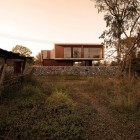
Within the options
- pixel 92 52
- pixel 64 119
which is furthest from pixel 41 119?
pixel 92 52

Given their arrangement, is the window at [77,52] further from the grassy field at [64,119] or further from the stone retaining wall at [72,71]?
the grassy field at [64,119]

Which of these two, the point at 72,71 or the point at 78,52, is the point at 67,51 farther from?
the point at 72,71

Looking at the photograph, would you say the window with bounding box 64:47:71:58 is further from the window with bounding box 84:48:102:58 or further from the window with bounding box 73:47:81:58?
the window with bounding box 84:48:102:58

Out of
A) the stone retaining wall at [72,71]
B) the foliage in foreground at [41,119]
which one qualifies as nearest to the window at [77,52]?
the stone retaining wall at [72,71]

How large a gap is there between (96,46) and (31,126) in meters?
40.5

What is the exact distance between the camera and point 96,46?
46.9 m

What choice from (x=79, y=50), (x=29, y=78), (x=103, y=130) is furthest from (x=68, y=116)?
(x=79, y=50)

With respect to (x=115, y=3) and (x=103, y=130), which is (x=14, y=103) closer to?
(x=103, y=130)

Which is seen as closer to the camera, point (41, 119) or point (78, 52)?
point (41, 119)

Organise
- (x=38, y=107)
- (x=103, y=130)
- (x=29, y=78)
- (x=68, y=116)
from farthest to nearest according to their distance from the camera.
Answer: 1. (x=29, y=78)
2. (x=38, y=107)
3. (x=68, y=116)
4. (x=103, y=130)

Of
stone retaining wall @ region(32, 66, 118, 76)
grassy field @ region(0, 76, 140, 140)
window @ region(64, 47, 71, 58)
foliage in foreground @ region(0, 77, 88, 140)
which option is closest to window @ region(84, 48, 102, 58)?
window @ region(64, 47, 71, 58)

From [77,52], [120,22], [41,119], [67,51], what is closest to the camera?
[41,119]

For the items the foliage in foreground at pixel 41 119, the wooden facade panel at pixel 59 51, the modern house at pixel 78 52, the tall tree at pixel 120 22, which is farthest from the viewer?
the modern house at pixel 78 52

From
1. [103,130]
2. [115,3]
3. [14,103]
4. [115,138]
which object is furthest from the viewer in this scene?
[115,3]
